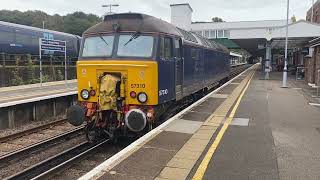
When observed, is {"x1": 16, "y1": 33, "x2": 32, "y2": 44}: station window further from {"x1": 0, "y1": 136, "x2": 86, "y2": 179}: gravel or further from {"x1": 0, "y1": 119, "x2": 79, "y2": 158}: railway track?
{"x1": 0, "y1": 136, "x2": 86, "y2": 179}: gravel

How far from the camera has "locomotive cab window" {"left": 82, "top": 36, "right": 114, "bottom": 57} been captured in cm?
988

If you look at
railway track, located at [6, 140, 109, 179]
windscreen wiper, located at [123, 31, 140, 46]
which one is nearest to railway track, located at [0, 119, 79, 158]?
railway track, located at [6, 140, 109, 179]

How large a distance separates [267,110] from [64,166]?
808 cm

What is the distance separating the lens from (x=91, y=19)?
344 feet

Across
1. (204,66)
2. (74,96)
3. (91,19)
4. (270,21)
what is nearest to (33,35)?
(74,96)

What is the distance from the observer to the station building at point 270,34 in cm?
3012

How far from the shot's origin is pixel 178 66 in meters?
11.3

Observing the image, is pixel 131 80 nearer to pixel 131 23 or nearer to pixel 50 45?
pixel 131 23

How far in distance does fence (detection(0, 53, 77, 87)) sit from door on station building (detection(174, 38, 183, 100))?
18.1m

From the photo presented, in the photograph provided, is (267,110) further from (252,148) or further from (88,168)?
(88,168)

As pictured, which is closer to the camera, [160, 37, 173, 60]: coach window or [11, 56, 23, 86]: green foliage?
[160, 37, 173, 60]: coach window

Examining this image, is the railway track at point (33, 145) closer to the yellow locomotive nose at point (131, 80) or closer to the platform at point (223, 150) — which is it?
the yellow locomotive nose at point (131, 80)

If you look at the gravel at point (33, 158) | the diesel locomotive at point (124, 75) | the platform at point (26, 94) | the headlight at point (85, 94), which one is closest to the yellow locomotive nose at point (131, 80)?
the diesel locomotive at point (124, 75)

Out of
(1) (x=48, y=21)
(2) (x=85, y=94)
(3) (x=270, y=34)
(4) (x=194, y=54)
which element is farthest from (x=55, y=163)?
(1) (x=48, y=21)
